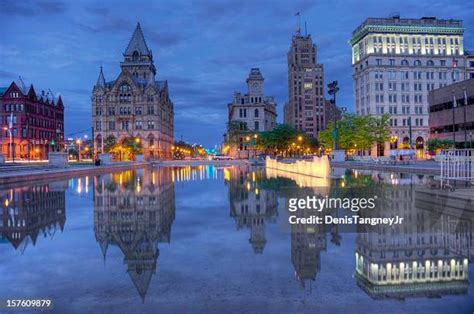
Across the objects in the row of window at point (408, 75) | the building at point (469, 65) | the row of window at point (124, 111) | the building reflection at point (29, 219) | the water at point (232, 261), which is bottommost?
the water at point (232, 261)

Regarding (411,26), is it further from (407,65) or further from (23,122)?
(23,122)

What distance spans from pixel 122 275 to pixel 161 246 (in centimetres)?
Answer: 241

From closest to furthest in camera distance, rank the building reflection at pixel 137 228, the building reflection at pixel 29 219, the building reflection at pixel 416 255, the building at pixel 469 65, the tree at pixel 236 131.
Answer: the building reflection at pixel 416 255 < the building reflection at pixel 137 228 < the building reflection at pixel 29 219 < the building at pixel 469 65 < the tree at pixel 236 131

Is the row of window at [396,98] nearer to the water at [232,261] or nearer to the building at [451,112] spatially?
the building at [451,112]

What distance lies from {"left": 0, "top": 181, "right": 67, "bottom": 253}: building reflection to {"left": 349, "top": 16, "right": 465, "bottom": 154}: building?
11482 cm

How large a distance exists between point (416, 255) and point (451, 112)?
293 ft

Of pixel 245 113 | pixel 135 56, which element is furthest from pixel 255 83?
pixel 135 56

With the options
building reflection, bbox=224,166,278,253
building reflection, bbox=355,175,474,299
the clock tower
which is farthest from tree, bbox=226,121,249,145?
building reflection, bbox=355,175,474,299

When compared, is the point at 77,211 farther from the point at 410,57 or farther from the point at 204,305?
the point at 410,57

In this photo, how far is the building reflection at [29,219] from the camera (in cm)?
1128

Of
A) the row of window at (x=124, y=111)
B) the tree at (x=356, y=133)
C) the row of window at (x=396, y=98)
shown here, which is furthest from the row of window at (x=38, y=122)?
the row of window at (x=396, y=98)

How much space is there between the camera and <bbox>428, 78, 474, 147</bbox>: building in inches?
3236

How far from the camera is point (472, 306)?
19.5 ft

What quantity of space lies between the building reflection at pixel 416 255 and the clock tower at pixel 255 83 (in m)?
142
